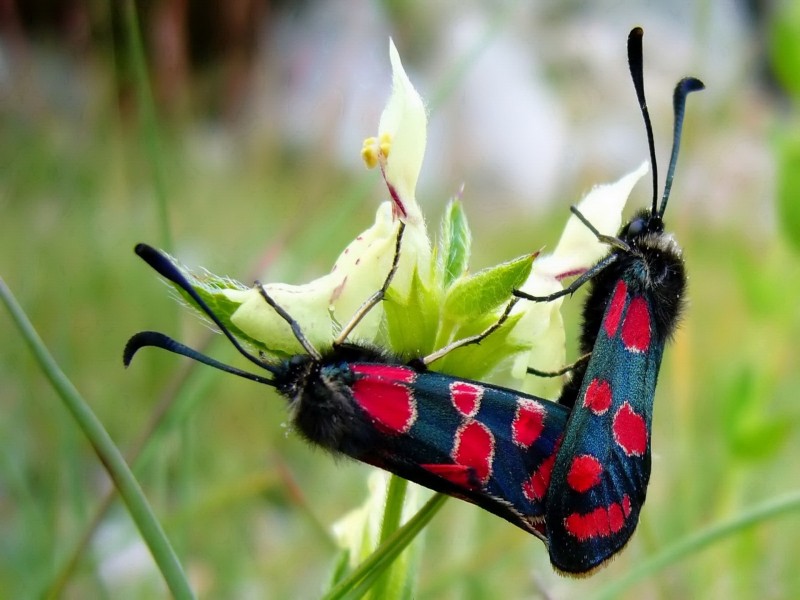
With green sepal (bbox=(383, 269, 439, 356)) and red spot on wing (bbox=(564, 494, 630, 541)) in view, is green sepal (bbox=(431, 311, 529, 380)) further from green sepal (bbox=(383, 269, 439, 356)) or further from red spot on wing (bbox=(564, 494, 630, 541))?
red spot on wing (bbox=(564, 494, 630, 541))

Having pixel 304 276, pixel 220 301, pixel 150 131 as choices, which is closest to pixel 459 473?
pixel 220 301

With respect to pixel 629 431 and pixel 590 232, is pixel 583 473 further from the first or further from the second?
pixel 590 232

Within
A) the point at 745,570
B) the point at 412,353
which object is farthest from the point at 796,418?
the point at 412,353

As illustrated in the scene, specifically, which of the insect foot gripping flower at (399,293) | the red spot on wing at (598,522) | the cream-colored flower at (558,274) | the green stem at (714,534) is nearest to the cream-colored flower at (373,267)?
the insect foot gripping flower at (399,293)

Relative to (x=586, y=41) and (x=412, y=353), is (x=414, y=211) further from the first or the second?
(x=586, y=41)

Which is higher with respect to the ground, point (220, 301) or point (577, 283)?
point (220, 301)

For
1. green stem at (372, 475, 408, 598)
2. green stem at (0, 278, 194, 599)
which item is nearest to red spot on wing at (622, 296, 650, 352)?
green stem at (372, 475, 408, 598)
